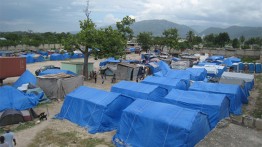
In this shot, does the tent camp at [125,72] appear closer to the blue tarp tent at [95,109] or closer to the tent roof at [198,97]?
the tent roof at [198,97]

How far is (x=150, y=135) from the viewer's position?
11992mm

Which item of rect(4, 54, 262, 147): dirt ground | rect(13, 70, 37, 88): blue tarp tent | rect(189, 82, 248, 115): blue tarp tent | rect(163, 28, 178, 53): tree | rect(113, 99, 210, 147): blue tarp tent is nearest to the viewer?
rect(4, 54, 262, 147): dirt ground

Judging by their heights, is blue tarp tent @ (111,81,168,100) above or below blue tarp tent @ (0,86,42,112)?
above

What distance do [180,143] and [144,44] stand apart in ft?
192

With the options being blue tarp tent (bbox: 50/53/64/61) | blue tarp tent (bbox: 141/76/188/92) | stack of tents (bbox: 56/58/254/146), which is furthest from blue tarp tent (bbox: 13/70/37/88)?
blue tarp tent (bbox: 50/53/64/61)

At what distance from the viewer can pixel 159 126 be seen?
1177cm

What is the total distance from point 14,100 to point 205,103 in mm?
11859

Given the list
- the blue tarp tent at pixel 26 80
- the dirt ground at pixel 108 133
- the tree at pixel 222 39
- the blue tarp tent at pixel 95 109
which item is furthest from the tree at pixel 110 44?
the tree at pixel 222 39

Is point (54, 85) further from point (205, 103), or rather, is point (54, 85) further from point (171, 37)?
point (171, 37)

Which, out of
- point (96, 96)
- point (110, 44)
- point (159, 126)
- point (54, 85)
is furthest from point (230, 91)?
point (110, 44)

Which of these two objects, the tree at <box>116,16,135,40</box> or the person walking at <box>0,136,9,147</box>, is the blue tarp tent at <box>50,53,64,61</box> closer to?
the tree at <box>116,16,135,40</box>

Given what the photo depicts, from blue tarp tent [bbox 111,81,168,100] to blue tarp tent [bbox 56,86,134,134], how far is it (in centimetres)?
251

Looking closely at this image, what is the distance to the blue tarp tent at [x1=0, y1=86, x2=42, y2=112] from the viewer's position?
52.7 ft

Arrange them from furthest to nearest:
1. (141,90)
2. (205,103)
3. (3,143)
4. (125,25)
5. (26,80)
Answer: (125,25) → (26,80) → (141,90) → (205,103) → (3,143)
